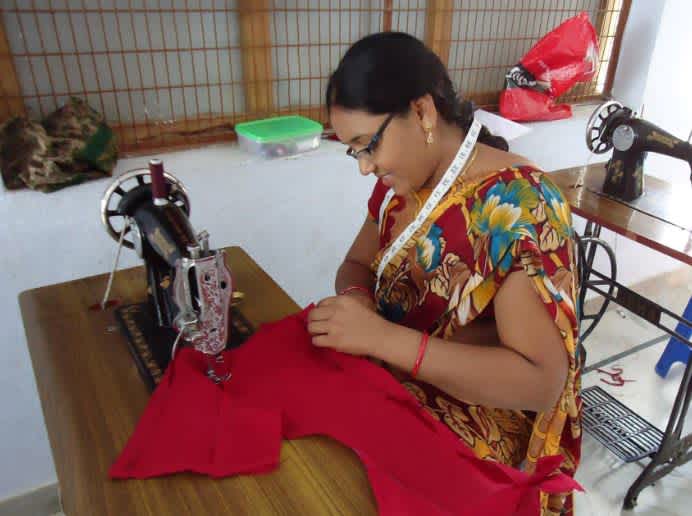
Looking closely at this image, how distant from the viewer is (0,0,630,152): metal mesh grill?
1.74 meters

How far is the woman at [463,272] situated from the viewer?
3.11 feet

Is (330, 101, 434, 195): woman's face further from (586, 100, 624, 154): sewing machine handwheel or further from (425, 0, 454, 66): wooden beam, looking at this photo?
(425, 0, 454, 66): wooden beam

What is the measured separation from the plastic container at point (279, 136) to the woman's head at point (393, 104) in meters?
0.95

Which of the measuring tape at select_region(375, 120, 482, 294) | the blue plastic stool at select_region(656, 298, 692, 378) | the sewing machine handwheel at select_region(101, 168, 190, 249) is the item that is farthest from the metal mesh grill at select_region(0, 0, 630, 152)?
the blue plastic stool at select_region(656, 298, 692, 378)

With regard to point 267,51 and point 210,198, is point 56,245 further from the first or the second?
point 267,51

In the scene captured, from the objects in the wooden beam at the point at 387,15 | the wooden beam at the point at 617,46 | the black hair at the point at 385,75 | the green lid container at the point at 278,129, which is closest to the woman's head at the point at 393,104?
the black hair at the point at 385,75

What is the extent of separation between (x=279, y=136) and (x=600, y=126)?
3.76 feet

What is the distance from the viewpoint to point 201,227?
76.3 inches

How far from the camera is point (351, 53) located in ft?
3.33

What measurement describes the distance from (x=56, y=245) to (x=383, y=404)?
127cm

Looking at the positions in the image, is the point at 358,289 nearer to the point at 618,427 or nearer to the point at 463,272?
the point at 463,272

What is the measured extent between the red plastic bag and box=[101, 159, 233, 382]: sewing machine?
1854 millimetres

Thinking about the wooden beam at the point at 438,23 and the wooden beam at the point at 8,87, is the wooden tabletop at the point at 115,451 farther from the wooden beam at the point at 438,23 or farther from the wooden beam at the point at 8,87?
the wooden beam at the point at 438,23

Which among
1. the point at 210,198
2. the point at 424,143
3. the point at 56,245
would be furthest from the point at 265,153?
the point at 424,143
